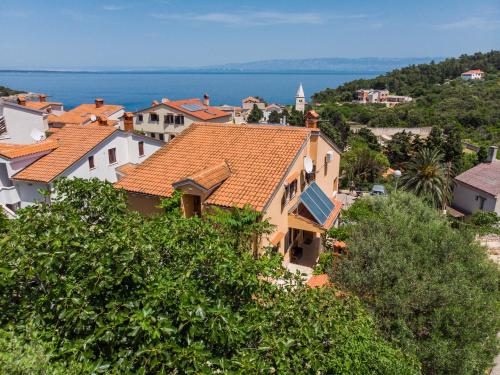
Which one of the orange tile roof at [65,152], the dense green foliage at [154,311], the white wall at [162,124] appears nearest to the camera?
the dense green foliage at [154,311]

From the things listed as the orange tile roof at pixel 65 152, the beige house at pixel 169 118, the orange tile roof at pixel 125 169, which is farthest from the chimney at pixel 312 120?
the beige house at pixel 169 118

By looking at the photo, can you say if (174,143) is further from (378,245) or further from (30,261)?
(30,261)

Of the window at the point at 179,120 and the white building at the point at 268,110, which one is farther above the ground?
the window at the point at 179,120

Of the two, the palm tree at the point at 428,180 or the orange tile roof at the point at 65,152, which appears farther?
the palm tree at the point at 428,180

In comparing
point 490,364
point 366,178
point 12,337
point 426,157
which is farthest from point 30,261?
point 366,178

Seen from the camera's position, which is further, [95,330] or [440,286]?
[440,286]

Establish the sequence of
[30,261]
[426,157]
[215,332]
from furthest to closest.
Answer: [426,157] < [30,261] < [215,332]

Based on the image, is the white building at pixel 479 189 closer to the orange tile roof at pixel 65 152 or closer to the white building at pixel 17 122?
the orange tile roof at pixel 65 152

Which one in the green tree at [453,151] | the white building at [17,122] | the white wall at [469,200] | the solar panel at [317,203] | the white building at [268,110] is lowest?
the white wall at [469,200]
